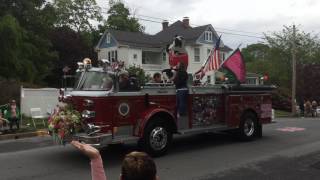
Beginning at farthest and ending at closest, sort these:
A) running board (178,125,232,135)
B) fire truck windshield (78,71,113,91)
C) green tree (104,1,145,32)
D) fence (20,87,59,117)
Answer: green tree (104,1,145,32), fence (20,87,59,117), running board (178,125,232,135), fire truck windshield (78,71,113,91)

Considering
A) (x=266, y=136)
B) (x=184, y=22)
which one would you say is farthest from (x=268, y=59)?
(x=266, y=136)

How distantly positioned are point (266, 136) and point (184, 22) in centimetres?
4606

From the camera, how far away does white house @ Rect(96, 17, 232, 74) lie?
54.6 metres

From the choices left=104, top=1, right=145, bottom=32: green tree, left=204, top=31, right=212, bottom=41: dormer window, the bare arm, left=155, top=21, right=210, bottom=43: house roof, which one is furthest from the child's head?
left=104, top=1, right=145, bottom=32: green tree

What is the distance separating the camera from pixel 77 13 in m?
70.0

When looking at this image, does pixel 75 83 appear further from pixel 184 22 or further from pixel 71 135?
pixel 184 22

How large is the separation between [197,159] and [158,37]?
48.6 meters

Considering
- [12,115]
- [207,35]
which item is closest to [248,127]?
[12,115]

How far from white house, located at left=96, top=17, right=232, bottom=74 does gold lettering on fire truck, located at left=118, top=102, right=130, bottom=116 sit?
4182 cm

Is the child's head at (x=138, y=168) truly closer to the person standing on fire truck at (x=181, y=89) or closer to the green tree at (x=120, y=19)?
the person standing on fire truck at (x=181, y=89)

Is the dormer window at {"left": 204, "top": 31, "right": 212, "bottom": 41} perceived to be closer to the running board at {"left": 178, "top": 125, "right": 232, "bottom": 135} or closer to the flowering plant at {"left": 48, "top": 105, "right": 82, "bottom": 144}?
the running board at {"left": 178, "top": 125, "right": 232, "bottom": 135}

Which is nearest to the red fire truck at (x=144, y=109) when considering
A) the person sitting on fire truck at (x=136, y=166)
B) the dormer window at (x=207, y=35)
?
the person sitting on fire truck at (x=136, y=166)

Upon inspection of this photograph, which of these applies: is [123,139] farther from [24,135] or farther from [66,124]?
[24,135]

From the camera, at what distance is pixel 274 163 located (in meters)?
11.4
